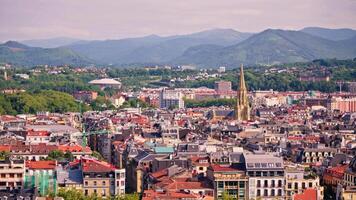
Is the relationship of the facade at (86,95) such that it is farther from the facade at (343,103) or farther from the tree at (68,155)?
the tree at (68,155)

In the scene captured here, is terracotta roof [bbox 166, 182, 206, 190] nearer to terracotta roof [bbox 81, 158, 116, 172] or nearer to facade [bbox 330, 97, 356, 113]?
terracotta roof [bbox 81, 158, 116, 172]

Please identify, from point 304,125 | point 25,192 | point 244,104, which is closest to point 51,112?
point 244,104

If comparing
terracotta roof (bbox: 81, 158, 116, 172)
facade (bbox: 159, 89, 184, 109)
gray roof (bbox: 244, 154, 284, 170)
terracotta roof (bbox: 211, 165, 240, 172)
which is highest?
gray roof (bbox: 244, 154, 284, 170)

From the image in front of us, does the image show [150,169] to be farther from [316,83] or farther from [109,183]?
[316,83]

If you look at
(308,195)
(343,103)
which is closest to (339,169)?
(308,195)

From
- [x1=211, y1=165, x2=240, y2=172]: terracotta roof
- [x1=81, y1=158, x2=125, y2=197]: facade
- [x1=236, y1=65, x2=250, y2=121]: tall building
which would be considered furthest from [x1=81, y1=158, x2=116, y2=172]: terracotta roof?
[x1=236, y1=65, x2=250, y2=121]: tall building

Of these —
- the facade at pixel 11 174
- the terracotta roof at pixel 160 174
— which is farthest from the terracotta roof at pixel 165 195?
the facade at pixel 11 174

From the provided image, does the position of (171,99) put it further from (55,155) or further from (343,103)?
(55,155)

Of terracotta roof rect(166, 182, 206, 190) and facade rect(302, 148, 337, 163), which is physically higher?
terracotta roof rect(166, 182, 206, 190)
